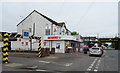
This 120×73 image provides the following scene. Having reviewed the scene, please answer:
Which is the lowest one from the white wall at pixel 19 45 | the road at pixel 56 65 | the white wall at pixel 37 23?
the road at pixel 56 65

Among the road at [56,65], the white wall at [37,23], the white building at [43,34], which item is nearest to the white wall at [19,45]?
the white building at [43,34]

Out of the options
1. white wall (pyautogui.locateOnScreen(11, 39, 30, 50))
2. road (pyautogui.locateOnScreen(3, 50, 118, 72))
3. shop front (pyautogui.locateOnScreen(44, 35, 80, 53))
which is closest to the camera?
road (pyautogui.locateOnScreen(3, 50, 118, 72))

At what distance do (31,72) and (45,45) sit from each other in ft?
73.1

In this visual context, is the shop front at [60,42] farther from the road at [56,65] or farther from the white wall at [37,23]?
the road at [56,65]

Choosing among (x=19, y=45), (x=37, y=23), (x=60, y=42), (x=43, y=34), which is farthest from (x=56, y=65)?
(x=19, y=45)

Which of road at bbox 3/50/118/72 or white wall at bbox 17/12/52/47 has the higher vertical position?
white wall at bbox 17/12/52/47

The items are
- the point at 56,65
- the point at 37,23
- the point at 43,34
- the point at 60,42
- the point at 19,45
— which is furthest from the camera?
the point at 19,45

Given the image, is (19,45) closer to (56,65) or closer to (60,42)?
(60,42)

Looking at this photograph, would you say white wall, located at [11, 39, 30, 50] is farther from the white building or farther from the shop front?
the shop front

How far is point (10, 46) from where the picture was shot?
37406 millimetres

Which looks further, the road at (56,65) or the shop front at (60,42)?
the shop front at (60,42)

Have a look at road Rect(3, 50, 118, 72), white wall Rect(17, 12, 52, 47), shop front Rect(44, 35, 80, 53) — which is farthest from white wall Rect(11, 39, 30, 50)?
road Rect(3, 50, 118, 72)

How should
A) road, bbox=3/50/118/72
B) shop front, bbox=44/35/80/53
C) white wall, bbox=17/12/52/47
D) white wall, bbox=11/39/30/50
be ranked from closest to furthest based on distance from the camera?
road, bbox=3/50/118/72
shop front, bbox=44/35/80/53
white wall, bbox=17/12/52/47
white wall, bbox=11/39/30/50

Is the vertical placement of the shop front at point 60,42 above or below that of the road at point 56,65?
above
